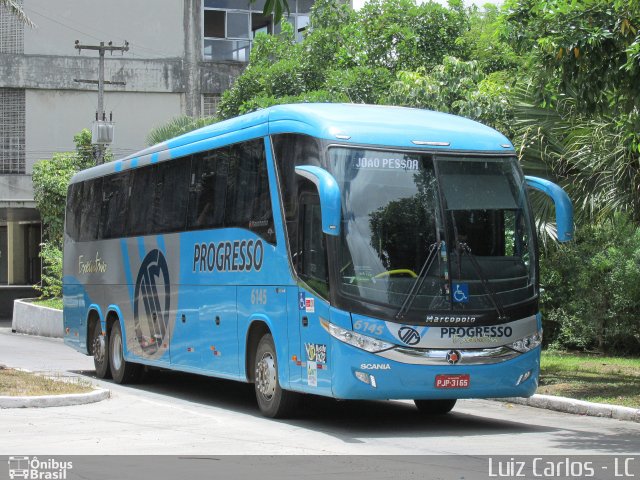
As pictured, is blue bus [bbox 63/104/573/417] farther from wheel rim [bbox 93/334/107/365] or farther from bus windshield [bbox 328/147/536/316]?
wheel rim [bbox 93/334/107/365]

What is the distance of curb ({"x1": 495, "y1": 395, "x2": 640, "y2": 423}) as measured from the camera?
13.6 meters

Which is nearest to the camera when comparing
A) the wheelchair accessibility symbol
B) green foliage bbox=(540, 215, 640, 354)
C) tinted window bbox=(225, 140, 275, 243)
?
the wheelchair accessibility symbol

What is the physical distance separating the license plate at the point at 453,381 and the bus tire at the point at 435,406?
209cm

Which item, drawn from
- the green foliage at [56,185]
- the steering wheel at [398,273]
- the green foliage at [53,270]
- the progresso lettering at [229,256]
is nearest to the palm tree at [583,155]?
the steering wheel at [398,273]

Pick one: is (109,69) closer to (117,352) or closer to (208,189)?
(117,352)

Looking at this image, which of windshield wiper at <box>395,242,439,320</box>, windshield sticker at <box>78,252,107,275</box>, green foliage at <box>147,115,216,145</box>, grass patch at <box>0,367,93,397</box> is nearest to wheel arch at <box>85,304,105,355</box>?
windshield sticker at <box>78,252,107,275</box>

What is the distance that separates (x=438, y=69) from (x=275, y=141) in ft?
31.5

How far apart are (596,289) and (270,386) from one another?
10.8m

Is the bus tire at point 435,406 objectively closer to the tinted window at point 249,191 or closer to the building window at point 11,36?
the tinted window at point 249,191

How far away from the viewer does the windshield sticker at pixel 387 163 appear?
12.5m

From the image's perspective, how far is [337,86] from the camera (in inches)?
1098

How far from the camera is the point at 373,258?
1223 centimetres

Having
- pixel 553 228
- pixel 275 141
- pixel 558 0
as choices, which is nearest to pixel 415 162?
pixel 275 141

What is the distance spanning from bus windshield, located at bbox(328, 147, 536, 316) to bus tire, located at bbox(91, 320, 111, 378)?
28.5 feet
